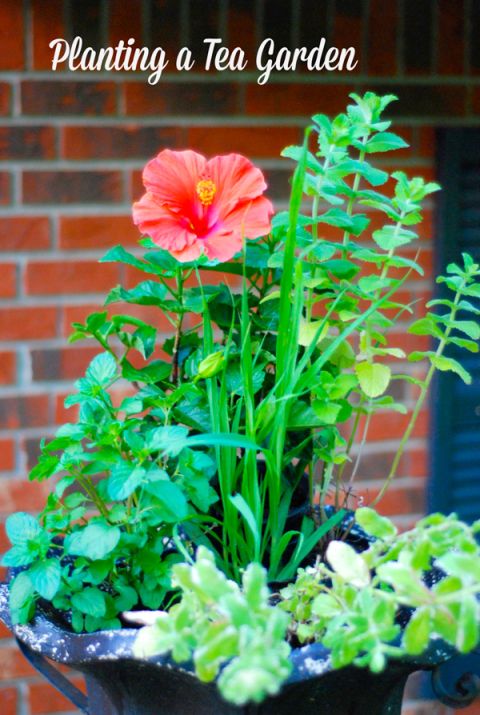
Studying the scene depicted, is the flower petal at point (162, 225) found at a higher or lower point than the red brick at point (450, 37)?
lower

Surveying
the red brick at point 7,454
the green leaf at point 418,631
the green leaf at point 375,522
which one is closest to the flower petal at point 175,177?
the green leaf at point 375,522

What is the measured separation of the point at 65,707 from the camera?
1.89m

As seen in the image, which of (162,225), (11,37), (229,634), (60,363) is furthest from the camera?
(60,363)

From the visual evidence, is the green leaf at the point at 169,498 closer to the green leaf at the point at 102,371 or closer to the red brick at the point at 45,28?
the green leaf at the point at 102,371

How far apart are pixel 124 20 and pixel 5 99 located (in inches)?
9.9

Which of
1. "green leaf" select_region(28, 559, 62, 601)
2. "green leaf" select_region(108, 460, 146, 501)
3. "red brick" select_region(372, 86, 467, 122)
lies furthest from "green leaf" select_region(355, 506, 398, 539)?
"red brick" select_region(372, 86, 467, 122)

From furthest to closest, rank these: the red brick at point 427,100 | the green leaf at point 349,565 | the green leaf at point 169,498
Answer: the red brick at point 427,100 → the green leaf at point 169,498 → the green leaf at point 349,565

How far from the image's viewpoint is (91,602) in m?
0.98

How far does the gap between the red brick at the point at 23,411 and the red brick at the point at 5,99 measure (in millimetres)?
495

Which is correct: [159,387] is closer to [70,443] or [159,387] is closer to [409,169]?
[70,443]

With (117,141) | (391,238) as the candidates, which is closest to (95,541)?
(391,238)

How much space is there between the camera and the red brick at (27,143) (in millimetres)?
1720

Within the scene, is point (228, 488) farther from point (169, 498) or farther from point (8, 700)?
point (8, 700)

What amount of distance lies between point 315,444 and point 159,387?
19cm
